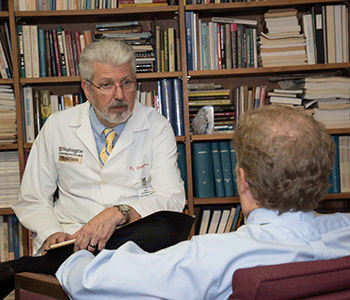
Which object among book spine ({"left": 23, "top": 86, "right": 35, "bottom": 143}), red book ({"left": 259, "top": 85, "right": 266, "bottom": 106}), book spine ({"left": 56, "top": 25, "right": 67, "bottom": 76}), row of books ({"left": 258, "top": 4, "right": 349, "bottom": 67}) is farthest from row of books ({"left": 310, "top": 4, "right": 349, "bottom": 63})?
book spine ({"left": 23, "top": 86, "right": 35, "bottom": 143})

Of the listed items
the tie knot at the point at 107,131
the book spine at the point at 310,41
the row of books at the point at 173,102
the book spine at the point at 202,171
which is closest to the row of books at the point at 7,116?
the tie knot at the point at 107,131

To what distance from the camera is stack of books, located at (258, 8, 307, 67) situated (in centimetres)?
246

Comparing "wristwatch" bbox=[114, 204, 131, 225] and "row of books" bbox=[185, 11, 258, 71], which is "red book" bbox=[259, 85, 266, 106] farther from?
"wristwatch" bbox=[114, 204, 131, 225]

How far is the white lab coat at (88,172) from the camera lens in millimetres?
1798

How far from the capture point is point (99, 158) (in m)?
1.89

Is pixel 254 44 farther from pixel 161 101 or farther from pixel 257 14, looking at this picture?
pixel 161 101

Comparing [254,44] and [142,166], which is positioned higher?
[254,44]

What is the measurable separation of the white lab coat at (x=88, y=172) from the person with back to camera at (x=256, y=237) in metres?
0.91

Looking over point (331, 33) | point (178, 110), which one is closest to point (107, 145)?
point (178, 110)

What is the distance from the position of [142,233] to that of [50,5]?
1.73 metres

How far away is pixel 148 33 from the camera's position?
8.06ft

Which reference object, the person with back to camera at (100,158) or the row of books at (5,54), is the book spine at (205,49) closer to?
the person with back to camera at (100,158)

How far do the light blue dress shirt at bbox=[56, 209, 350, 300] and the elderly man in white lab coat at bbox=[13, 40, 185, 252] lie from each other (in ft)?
3.14

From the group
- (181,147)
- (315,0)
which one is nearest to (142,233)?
(181,147)
